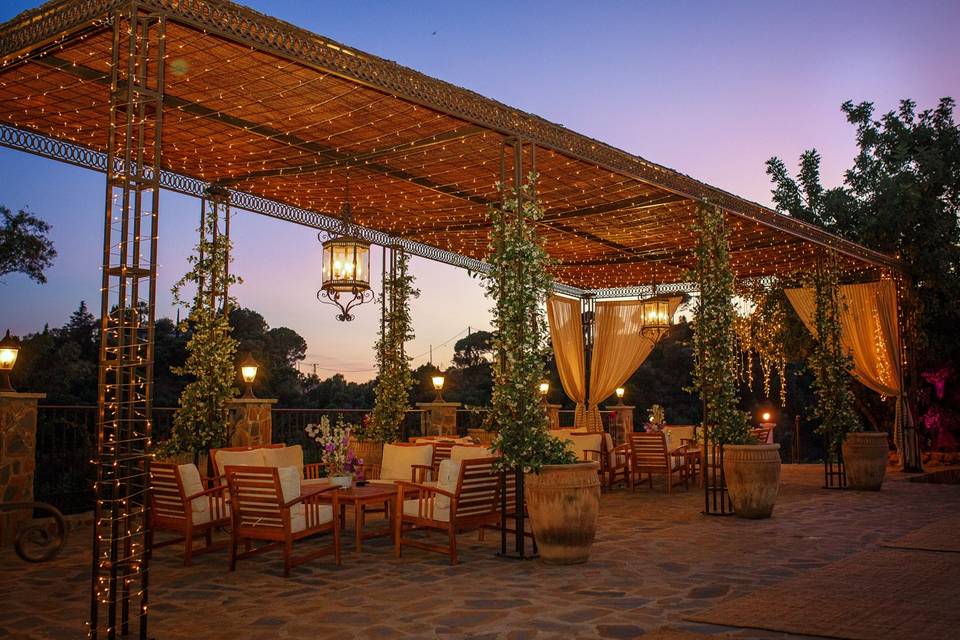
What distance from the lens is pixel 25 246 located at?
1584 cm

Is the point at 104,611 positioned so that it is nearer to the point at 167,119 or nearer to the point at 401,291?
the point at 167,119

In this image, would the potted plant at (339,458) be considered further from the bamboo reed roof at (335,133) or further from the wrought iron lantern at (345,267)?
the bamboo reed roof at (335,133)

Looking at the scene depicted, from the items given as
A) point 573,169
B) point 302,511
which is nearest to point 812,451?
point 573,169

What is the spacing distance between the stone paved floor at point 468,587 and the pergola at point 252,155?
42cm

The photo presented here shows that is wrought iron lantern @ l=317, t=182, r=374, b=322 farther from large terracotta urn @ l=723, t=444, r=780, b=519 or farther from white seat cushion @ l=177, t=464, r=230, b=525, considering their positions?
large terracotta urn @ l=723, t=444, r=780, b=519

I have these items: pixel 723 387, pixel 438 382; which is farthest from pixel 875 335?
pixel 438 382

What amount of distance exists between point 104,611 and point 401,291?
6989 mm

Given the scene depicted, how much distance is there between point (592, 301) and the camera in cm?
1606

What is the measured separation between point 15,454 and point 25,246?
1020cm

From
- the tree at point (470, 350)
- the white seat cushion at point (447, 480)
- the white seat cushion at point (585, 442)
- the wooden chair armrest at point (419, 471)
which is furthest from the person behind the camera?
the tree at point (470, 350)

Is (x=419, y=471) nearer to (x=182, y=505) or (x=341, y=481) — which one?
(x=341, y=481)

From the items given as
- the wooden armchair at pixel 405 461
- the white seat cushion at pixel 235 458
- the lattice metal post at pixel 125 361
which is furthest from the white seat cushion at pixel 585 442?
the lattice metal post at pixel 125 361

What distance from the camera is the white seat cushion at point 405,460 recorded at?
8297 mm

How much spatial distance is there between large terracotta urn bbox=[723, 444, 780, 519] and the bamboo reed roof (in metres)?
2.86
